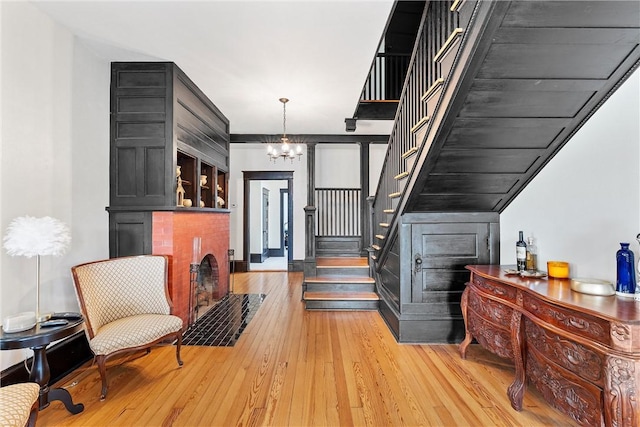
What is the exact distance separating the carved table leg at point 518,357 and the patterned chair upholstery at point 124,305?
2693 mm

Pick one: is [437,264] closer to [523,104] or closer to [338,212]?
[523,104]

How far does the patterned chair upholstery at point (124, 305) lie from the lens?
2.30 metres

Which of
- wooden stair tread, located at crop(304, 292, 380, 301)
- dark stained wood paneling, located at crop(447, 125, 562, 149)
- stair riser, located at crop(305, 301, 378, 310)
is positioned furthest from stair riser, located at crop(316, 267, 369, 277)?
dark stained wood paneling, located at crop(447, 125, 562, 149)

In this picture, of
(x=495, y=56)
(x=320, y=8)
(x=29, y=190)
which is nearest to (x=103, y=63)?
(x=29, y=190)

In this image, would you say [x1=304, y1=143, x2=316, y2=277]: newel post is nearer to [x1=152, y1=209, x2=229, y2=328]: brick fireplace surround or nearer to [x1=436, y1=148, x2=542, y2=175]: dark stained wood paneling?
[x1=152, y1=209, x2=229, y2=328]: brick fireplace surround

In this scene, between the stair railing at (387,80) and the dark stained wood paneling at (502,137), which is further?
the stair railing at (387,80)

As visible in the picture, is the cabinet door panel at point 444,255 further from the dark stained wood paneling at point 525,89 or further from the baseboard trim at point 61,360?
the baseboard trim at point 61,360

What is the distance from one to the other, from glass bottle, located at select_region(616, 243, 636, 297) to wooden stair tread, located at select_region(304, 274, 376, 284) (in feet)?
9.73

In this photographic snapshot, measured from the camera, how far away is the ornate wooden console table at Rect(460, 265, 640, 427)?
137cm

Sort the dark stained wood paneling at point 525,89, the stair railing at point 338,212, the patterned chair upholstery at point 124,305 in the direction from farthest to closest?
the stair railing at point 338,212, the patterned chair upholstery at point 124,305, the dark stained wood paneling at point 525,89

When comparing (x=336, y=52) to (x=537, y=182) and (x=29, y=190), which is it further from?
(x=29, y=190)

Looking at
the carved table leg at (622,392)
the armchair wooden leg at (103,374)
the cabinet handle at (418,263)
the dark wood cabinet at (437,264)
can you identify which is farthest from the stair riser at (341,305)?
the carved table leg at (622,392)

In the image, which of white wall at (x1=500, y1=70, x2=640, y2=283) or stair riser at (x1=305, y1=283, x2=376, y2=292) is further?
stair riser at (x1=305, y1=283, x2=376, y2=292)

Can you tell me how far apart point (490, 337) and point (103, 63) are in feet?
15.1
